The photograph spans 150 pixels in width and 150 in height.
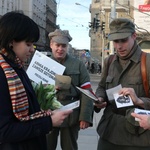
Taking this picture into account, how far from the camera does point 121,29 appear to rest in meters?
2.83

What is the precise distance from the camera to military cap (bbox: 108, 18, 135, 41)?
9.22 ft

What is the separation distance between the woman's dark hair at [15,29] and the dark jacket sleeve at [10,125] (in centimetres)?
20

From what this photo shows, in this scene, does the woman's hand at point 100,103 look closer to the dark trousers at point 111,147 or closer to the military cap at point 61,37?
the dark trousers at point 111,147

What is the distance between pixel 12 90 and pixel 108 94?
112 centimetres

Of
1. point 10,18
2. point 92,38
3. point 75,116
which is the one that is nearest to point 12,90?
point 10,18

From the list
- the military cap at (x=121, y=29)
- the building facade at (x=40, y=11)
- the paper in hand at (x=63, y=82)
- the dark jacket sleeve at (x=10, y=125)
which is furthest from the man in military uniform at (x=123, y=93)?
the building facade at (x=40, y=11)

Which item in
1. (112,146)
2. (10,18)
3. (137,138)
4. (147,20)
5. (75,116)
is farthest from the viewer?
(147,20)

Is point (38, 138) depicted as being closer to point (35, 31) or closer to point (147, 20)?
point (35, 31)

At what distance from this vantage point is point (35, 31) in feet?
6.94

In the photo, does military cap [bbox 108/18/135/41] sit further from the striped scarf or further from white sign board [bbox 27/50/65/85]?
the striped scarf

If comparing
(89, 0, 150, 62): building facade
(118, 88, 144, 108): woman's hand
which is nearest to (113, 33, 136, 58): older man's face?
(118, 88, 144, 108): woman's hand

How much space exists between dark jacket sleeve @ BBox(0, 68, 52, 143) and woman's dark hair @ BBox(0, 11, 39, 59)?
0.65 ft

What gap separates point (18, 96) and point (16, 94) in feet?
0.07

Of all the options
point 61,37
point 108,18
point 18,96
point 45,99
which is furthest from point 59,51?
point 108,18
